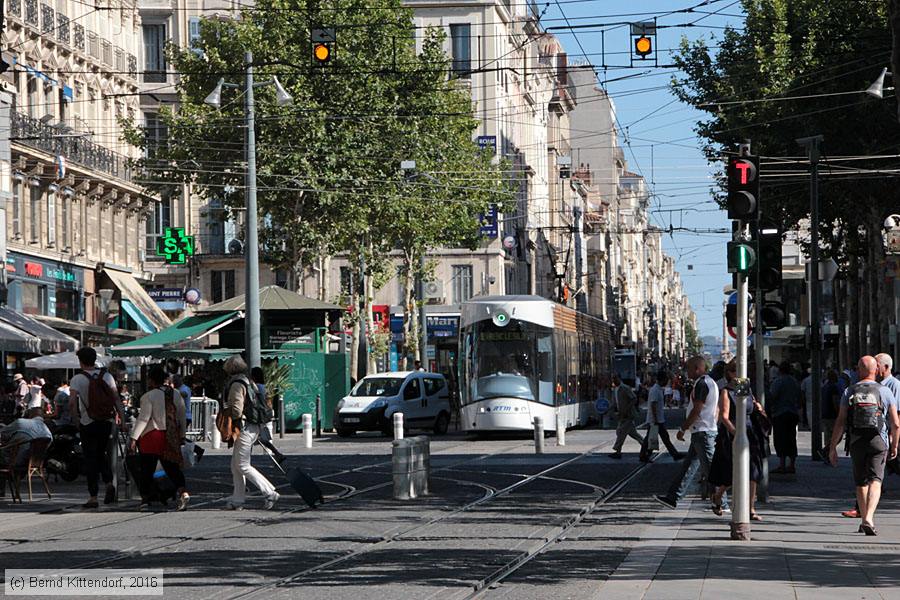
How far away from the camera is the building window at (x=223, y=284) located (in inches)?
3302

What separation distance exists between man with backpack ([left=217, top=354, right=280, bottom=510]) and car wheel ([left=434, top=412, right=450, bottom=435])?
90.1 ft

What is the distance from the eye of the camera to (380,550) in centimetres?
1500

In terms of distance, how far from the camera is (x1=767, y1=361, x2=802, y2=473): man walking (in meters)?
25.1

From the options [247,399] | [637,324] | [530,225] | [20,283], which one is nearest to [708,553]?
[247,399]

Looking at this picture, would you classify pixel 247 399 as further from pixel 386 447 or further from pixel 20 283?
pixel 20 283

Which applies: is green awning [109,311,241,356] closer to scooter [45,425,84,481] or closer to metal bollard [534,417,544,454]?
metal bollard [534,417,544,454]

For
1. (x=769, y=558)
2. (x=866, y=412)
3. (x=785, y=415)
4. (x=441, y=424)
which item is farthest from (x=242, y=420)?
(x=441, y=424)

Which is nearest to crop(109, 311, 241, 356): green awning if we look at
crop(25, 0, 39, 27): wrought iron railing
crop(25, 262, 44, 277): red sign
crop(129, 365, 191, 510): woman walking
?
crop(25, 262, 44, 277): red sign

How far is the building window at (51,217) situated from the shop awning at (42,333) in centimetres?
997

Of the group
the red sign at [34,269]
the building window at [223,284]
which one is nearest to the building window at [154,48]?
the building window at [223,284]

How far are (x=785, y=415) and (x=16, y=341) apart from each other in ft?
50.2

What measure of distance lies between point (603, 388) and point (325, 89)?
513 inches

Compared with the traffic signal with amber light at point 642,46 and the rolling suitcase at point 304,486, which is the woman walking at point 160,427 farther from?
the traffic signal with amber light at point 642,46

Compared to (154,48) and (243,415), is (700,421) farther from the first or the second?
(154,48)
